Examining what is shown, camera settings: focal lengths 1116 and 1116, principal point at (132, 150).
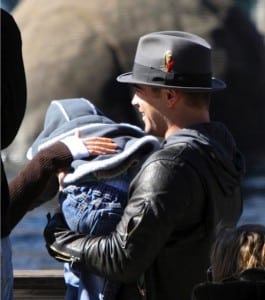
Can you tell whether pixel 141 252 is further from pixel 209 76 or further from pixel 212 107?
pixel 212 107

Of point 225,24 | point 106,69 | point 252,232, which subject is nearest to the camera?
point 252,232

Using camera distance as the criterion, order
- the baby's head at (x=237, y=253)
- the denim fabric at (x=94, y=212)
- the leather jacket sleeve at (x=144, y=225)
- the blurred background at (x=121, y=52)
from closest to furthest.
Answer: the baby's head at (x=237, y=253)
the leather jacket sleeve at (x=144, y=225)
the denim fabric at (x=94, y=212)
the blurred background at (x=121, y=52)

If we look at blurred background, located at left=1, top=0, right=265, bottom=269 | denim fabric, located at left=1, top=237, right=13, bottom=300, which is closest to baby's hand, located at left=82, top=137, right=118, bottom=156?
denim fabric, located at left=1, top=237, right=13, bottom=300

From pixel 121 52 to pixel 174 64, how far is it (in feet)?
47.4

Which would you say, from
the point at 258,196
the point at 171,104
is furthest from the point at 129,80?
the point at 258,196

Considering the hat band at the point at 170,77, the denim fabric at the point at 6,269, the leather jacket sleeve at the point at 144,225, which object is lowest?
the denim fabric at the point at 6,269

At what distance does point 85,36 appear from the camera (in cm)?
1828

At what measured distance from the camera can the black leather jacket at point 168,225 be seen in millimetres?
2932

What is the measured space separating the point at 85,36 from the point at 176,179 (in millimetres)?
15479

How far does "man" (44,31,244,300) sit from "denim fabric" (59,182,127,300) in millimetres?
37

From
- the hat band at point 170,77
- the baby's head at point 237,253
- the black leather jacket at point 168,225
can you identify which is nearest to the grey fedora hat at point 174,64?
the hat band at point 170,77

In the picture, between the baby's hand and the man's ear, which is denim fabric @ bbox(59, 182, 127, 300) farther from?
the man's ear

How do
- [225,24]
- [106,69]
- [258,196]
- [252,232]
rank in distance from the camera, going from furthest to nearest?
1. [225,24]
2. [106,69]
3. [258,196]
4. [252,232]

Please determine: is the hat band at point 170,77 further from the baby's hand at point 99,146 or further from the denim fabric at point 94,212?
the denim fabric at point 94,212
